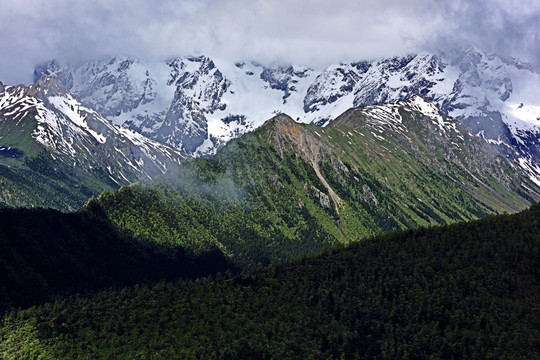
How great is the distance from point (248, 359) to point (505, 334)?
79.6 metres

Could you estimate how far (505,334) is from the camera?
198m

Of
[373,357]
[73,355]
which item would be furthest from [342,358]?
[73,355]

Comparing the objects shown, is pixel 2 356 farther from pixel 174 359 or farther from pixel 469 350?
pixel 469 350

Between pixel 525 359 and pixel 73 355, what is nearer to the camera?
pixel 525 359

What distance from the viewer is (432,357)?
190 meters

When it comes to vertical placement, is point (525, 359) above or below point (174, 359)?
below

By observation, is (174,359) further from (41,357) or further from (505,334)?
(505,334)

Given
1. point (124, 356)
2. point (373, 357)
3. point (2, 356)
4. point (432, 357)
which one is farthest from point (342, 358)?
point (2, 356)

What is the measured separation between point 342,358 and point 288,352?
16995mm

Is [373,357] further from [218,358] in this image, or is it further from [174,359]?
[174,359]

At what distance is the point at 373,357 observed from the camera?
635 ft

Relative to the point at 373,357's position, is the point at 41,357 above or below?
above

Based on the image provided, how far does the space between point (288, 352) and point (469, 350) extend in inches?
2163

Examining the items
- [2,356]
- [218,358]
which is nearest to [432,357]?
[218,358]
